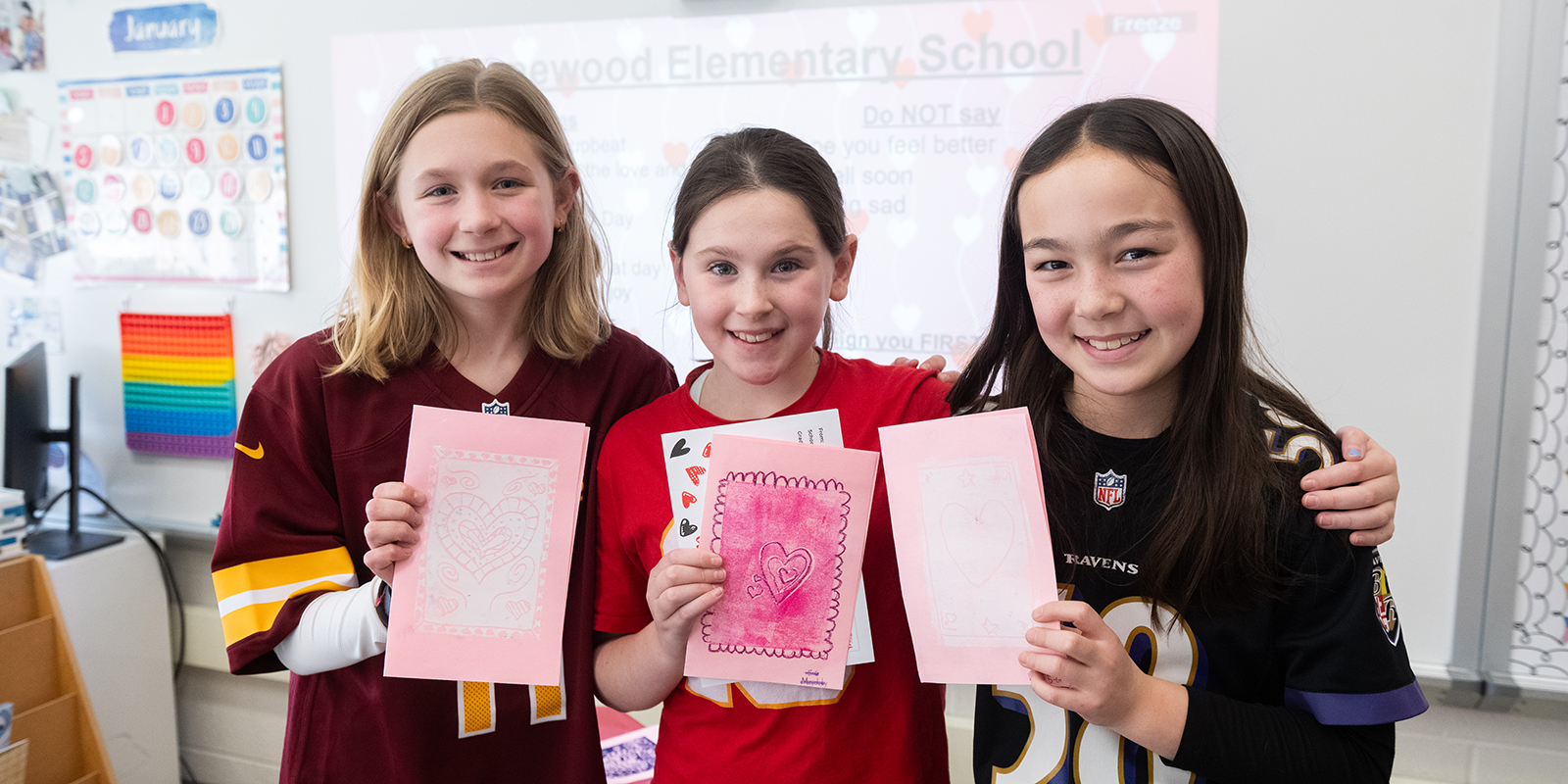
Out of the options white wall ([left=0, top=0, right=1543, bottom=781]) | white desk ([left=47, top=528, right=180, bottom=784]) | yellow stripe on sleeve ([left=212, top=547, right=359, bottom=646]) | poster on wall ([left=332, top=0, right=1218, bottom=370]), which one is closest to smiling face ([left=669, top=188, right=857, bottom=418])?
yellow stripe on sleeve ([left=212, top=547, right=359, bottom=646])

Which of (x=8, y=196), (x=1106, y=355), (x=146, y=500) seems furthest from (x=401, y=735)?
(x=8, y=196)

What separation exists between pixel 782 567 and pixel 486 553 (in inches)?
13.9

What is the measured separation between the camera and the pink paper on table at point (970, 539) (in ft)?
2.86

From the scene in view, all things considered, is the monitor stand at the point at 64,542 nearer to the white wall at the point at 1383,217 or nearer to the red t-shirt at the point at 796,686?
the red t-shirt at the point at 796,686

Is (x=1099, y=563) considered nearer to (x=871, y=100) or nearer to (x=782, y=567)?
(x=782, y=567)

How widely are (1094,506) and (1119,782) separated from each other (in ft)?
0.95

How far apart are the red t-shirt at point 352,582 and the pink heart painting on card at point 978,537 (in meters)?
0.48

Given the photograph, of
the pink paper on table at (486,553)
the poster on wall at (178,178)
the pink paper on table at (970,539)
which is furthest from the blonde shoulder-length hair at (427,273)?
the poster on wall at (178,178)

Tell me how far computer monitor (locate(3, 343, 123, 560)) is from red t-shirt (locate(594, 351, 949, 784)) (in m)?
2.24

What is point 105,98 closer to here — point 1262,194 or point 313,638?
point 313,638

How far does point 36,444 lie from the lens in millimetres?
2559

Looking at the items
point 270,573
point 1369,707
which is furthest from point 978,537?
point 270,573

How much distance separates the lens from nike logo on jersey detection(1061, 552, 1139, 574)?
0.94 metres

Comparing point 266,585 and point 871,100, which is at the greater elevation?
point 871,100
